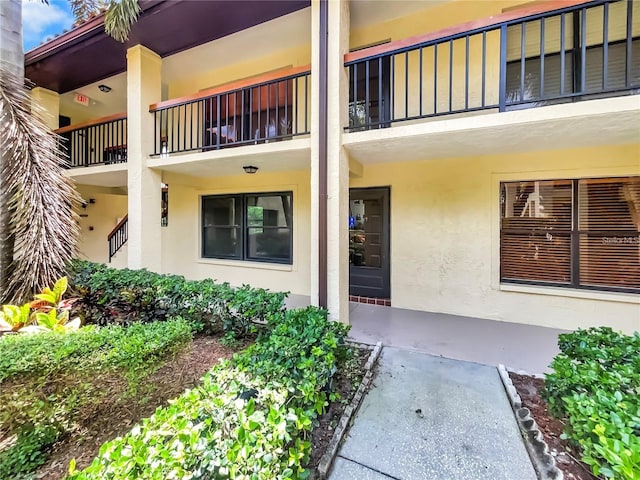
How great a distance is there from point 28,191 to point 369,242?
5.56 m

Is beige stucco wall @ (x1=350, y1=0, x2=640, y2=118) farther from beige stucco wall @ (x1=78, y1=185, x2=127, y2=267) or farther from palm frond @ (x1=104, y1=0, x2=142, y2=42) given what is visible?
beige stucco wall @ (x1=78, y1=185, x2=127, y2=267)

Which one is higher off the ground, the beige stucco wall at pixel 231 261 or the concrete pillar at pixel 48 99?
the concrete pillar at pixel 48 99

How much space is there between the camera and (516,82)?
4418 mm

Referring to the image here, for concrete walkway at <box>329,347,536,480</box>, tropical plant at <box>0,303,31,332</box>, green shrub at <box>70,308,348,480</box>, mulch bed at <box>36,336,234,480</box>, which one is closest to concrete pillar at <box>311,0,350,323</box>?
concrete walkway at <box>329,347,536,480</box>

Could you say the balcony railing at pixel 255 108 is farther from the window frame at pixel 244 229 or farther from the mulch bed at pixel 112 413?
the mulch bed at pixel 112 413

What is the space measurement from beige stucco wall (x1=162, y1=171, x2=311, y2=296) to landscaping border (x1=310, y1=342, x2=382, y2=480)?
3152 millimetres

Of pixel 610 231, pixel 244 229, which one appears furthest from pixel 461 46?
pixel 244 229

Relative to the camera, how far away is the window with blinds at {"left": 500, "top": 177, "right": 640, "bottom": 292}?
13.4 ft

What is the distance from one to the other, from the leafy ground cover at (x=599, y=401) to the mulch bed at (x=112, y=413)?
3067mm

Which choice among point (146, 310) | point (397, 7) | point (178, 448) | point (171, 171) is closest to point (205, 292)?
point (146, 310)

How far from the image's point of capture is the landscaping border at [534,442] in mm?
1936

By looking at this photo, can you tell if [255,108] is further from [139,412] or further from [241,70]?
[139,412]

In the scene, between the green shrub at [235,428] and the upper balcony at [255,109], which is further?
the upper balcony at [255,109]

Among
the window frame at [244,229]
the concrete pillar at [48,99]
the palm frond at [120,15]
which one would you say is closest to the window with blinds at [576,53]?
the window frame at [244,229]
